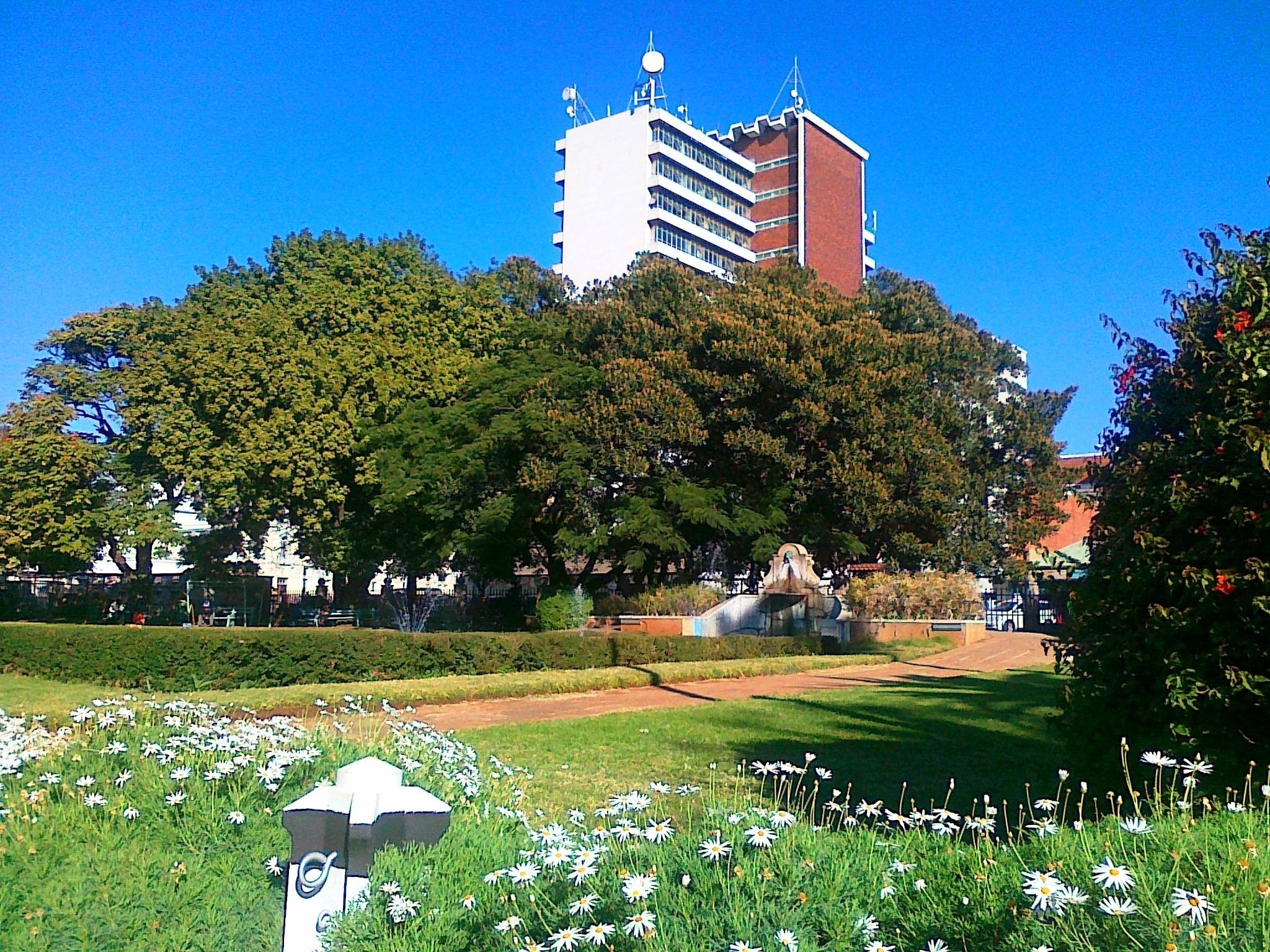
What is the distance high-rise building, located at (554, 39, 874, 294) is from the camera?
3310 inches

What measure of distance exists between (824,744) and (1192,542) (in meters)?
5.39

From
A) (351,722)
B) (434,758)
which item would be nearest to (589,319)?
(351,722)

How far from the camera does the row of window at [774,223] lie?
90.1 m

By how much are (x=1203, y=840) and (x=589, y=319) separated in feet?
103

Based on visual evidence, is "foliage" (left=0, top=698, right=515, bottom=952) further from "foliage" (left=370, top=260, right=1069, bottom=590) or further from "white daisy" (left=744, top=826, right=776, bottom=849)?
"foliage" (left=370, top=260, right=1069, bottom=590)

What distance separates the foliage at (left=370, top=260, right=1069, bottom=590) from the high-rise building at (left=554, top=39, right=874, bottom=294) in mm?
49282

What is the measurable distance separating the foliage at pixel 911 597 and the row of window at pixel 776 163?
215 feet

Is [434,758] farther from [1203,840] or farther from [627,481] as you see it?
[627,481]

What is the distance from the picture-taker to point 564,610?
3138 cm

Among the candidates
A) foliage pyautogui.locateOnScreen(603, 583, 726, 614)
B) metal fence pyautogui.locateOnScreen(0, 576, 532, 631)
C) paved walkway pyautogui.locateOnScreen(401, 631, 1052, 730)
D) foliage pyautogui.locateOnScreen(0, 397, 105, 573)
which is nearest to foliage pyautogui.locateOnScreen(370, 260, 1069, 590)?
foliage pyautogui.locateOnScreen(603, 583, 726, 614)

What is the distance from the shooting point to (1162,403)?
243 inches

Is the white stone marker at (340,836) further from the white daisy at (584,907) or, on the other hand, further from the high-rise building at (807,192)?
the high-rise building at (807,192)

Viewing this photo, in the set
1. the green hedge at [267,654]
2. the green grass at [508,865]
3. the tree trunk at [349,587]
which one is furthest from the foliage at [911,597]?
the green grass at [508,865]

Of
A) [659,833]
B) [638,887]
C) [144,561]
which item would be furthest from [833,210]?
[638,887]
